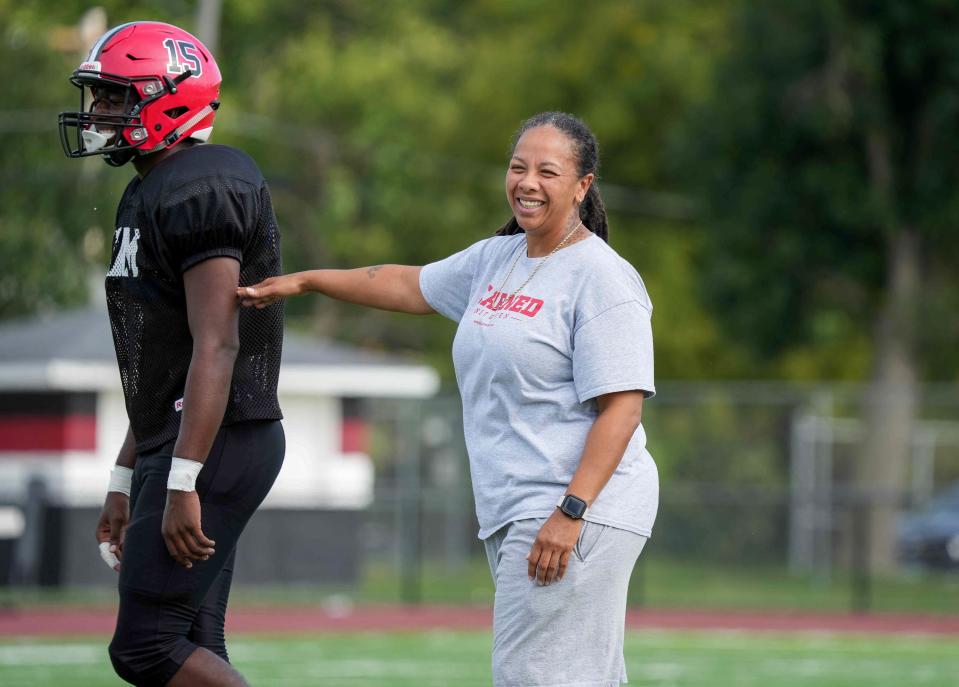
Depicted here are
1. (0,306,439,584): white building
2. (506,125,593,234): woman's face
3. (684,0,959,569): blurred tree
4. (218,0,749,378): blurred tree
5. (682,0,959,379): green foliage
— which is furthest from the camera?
(218,0,749,378): blurred tree

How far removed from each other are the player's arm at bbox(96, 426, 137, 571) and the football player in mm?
224

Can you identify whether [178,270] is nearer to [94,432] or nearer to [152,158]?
[152,158]

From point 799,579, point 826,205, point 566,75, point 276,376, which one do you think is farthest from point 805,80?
point 276,376

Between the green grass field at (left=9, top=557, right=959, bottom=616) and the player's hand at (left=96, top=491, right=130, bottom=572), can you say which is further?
the green grass field at (left=9, top=557, right=959, bottom=616)

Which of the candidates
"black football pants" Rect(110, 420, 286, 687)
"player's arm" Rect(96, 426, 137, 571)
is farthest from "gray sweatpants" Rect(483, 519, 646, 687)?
"player's arm" Rect(96, 426, 137, 571)

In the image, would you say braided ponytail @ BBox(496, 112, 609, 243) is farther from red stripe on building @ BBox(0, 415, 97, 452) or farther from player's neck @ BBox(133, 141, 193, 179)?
red stripe on building @ BBox(0, 415, 97, 452)

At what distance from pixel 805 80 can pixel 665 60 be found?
8790mm

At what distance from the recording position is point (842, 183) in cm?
2520

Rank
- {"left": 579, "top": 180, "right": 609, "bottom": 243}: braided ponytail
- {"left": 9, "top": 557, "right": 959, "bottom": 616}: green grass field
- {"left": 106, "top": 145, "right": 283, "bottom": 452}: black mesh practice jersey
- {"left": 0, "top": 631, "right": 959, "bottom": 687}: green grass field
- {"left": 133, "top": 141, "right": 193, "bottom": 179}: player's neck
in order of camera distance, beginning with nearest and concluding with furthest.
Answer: {"left": 106, "top": 145, "right": 283, "bottom": 452}: black mesh practice jersey, {"left": 133, "top": 141, "right": 193, "bottom": 179}: player's neck, {"left": 579, "top": 180, "right": 609, "bottom": 243}: braided ponytail, {"left": 0, "top": 631, "right": 959, "bottom": 687}: green grass field, {"left": 9, "top": 557, "right": 959, "bottom": 616}: green grass field

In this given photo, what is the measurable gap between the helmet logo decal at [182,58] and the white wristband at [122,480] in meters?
1.24

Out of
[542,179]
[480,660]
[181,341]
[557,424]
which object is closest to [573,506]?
[557,424]

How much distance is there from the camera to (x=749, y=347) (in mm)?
26906

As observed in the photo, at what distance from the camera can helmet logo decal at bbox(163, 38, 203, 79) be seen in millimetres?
5008

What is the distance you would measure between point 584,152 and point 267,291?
0.98 meters
